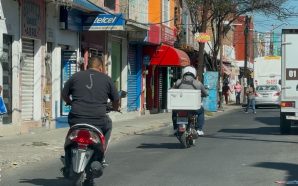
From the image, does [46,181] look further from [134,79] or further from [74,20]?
[134,79]

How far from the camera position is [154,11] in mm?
31609

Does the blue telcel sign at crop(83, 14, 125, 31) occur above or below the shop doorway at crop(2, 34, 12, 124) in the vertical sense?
above

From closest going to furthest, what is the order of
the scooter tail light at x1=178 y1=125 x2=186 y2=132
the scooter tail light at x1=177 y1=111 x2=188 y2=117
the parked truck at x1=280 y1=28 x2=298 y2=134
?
the scooter tail light at x1=178 y1=125 x2=186 y2=132
the scooter tail light at x1=177 y1=111 x2=188 y2=117
the parked truck at x1=280 y1=28 x2=298 y2=134

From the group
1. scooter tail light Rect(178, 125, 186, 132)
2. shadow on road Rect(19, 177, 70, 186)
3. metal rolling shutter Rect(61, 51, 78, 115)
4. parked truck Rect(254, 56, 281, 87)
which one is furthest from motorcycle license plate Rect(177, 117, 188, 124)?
parked truck Rect(254, 56, 281, 87)

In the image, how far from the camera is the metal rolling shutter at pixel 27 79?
729 inches

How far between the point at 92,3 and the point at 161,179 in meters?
13.6

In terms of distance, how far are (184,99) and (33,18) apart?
20.8 ft

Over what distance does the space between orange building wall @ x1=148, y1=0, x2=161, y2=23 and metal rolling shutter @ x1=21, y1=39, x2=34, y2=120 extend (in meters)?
13.1

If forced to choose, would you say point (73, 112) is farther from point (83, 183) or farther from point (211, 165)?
point (211, 165)

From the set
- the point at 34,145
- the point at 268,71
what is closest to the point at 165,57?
the point at 34,145

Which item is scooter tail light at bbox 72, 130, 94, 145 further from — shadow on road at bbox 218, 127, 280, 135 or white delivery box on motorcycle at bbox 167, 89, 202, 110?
shadow on road at bbox 218, 127, 280, 135

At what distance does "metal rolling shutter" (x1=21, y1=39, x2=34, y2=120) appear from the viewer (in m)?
18.5

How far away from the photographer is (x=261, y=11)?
116ft

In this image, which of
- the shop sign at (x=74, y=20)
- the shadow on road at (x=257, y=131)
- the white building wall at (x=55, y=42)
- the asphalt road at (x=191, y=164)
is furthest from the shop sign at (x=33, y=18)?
the shadow on road at (x=257, y=131)
